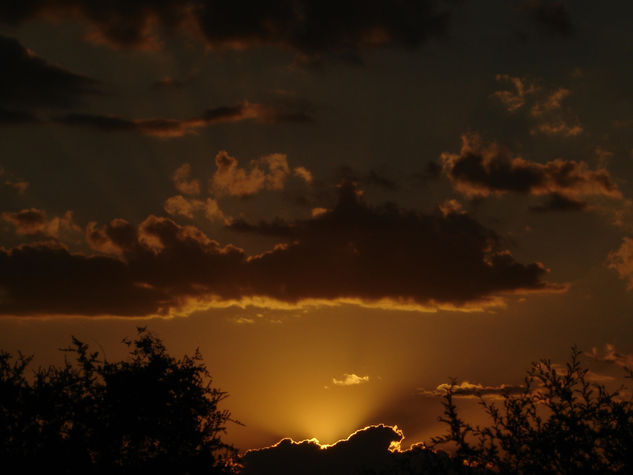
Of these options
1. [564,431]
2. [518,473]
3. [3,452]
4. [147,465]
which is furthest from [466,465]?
[3,452]

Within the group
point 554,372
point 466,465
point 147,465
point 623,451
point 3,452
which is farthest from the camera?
point 147,465

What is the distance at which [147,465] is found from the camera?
31.5 metres

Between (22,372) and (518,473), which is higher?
(22,372)

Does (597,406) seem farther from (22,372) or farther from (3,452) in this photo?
(22,372)

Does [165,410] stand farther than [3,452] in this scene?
Yes

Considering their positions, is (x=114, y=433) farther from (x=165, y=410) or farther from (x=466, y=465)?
(x=466, y=465)

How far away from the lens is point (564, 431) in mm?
16016

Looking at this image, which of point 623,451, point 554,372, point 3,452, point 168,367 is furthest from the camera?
point 168,367

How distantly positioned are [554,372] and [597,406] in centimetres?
143

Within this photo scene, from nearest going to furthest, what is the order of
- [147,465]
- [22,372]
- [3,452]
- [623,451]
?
1. [623,451]
2. [3,452]
3. [147,465]
4. [22,372]

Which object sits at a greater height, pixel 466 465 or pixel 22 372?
pixel 22 372

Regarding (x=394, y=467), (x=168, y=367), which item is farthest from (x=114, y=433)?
(x=394, y=467)

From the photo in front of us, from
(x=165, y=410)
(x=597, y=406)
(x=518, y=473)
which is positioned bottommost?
(x=518, y=473)

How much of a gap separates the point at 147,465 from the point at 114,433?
239cm
